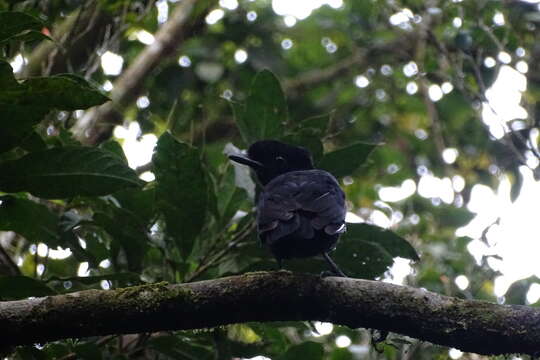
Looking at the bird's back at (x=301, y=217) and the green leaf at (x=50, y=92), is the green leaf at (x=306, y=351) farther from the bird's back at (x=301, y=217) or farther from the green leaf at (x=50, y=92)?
the green leaf at (x=50, y=92)

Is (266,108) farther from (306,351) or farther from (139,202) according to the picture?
(306,351)

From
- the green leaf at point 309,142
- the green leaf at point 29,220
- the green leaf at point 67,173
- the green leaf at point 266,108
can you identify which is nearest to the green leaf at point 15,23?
the green leaf at point 67,173

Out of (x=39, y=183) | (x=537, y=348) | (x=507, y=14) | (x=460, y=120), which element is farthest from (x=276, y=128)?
(x=460, y=120)

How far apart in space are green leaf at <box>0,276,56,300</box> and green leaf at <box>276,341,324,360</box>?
1227 millimetres

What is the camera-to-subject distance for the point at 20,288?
3.79m

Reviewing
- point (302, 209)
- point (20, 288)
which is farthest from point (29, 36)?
point (302, 209)

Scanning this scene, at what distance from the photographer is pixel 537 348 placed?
2822 mm

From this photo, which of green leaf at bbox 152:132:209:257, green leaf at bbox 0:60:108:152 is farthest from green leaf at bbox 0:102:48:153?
green leaf at bbox 152:132:209:257

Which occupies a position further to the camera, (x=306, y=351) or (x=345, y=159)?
(x=345, y=159)

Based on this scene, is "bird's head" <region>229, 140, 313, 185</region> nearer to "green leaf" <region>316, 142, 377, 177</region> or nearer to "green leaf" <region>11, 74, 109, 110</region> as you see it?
"green leaf" <region>316, 142, 377, 177</region>

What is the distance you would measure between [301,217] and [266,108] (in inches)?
45.6

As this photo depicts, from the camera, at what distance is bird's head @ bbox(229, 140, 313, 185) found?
4.55 m

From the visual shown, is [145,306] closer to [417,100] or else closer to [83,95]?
[83,95]

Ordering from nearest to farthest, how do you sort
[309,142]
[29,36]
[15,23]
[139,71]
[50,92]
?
[50,92] → [15,23] → [29,36] → [309,142] → [139,71]
